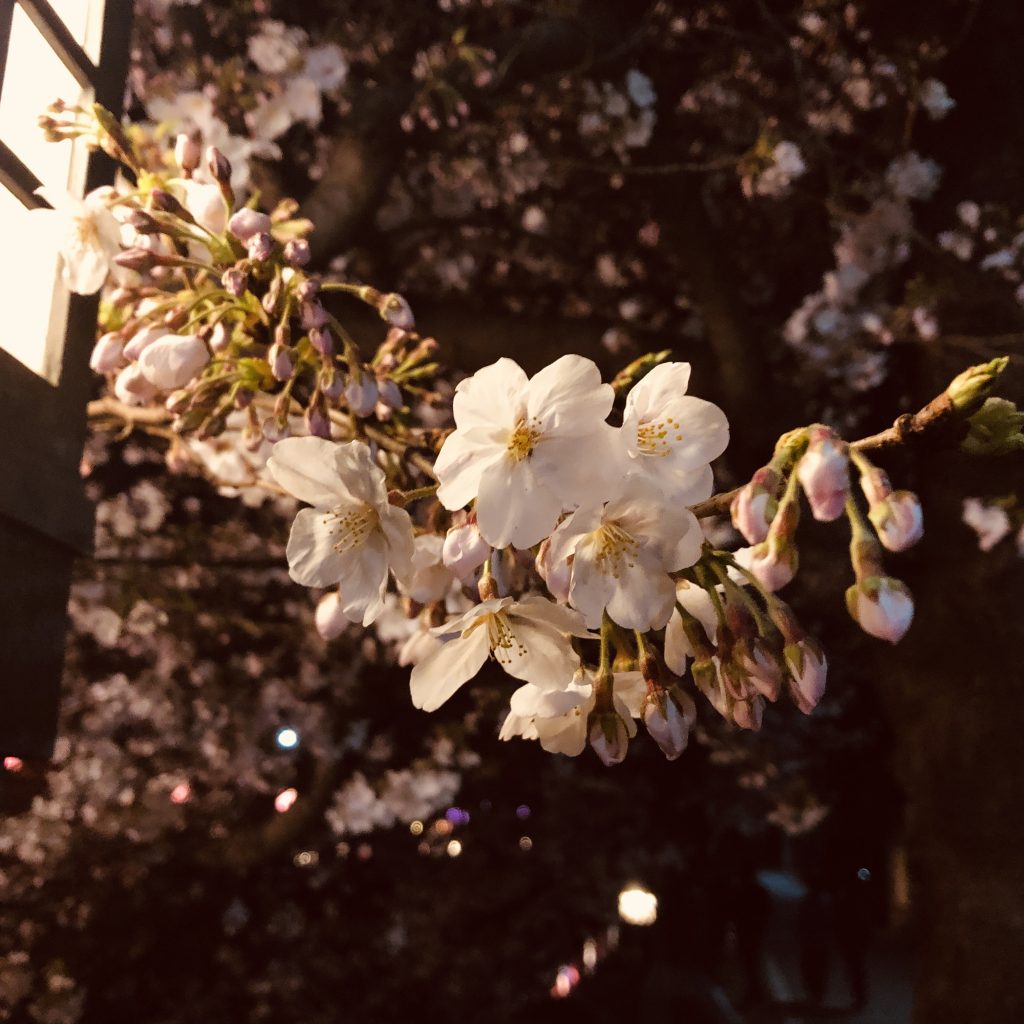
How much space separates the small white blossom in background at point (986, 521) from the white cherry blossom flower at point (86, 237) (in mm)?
2170

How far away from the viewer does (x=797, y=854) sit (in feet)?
18.9

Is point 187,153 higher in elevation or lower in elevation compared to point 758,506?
higher

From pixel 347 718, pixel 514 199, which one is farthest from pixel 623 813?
pixel 514 199

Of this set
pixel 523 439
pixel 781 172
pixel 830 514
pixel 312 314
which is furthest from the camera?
pixel 781 172

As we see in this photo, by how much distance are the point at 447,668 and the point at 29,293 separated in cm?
86

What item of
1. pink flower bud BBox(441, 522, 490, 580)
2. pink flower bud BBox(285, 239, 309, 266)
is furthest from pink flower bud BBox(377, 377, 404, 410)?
pink flower bud BBox(441, 522, 490, 580)

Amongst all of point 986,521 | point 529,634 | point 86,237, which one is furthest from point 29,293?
point 986,521

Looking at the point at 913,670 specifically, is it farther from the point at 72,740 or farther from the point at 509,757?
the point at 72,740

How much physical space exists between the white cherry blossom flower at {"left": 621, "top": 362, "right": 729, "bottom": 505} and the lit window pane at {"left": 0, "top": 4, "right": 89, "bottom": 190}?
0.94 meters

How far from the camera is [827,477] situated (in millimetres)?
599

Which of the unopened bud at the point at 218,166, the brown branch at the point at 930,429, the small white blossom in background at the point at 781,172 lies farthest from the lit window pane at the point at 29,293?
the small white blossom in background at the point at 781,172

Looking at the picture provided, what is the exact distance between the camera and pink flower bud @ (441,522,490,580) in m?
0.72

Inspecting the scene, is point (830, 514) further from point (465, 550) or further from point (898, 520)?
point (465, 550)

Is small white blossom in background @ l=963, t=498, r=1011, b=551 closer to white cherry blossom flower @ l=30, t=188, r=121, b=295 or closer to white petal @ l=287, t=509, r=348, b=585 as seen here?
white petal @ l=287, t=509, r=348, b=585
